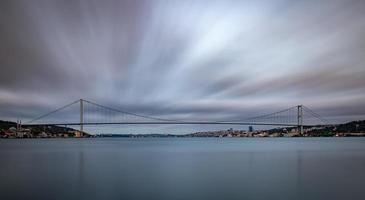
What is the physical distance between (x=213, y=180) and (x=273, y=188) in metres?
3.48

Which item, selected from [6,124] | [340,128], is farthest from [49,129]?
[340,128]

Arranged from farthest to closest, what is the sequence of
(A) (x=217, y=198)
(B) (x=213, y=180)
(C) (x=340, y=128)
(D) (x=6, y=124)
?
1. (C) (x=340, y=128)
2. (D) (x=6, y=124)
3. (B) (x=213, y=180)
4. (A) (x=217, y=198)

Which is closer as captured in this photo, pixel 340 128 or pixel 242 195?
pixel 242 195

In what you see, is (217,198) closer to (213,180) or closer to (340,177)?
(213,180)

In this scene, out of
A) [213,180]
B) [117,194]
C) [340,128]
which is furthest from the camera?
[340,128]

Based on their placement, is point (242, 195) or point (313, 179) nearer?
point (242, 195)

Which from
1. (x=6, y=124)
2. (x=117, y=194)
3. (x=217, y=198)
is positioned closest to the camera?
(x=217, y=198)

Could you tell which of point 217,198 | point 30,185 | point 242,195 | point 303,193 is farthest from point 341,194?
point 30,185

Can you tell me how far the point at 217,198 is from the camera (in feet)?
46.2

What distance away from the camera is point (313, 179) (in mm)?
19922

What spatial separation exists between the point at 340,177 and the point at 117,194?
13.3 m

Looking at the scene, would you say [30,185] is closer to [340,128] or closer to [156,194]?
[156,194]

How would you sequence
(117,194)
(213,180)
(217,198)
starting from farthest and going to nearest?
(213,180) < (117,194) < (217,198)

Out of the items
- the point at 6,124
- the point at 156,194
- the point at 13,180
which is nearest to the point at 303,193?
the point at 156,194
